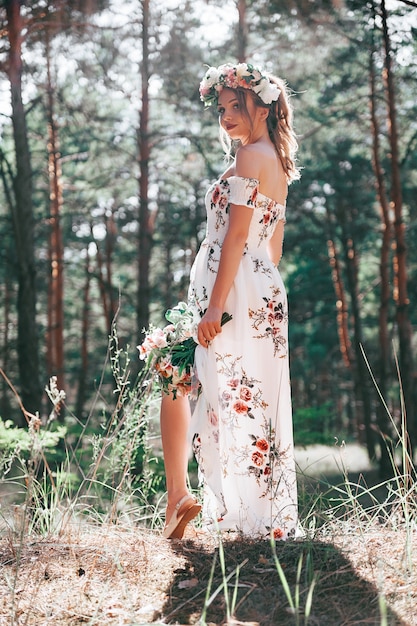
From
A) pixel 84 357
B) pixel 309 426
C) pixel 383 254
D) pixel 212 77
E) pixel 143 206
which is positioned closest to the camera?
pixel 212 77

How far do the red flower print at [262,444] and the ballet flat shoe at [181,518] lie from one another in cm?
39

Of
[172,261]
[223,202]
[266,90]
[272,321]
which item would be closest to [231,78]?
[266,90]

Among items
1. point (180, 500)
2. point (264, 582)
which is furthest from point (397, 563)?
point (180, 500)

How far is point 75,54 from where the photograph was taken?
10336 mm

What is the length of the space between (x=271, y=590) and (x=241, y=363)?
1.10 m

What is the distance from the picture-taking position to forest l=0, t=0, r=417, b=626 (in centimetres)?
254

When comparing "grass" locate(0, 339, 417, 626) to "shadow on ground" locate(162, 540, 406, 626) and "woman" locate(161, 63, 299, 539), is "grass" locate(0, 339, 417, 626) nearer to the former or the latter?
"shadow on ground" locate(162, 540, 406, 626)

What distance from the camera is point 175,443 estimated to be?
332 centimetres

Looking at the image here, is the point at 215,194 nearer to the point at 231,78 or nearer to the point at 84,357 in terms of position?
the point at 231,78

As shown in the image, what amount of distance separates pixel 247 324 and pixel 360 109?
10248 mm

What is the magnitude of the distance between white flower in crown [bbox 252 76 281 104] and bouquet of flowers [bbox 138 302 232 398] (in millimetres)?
1044

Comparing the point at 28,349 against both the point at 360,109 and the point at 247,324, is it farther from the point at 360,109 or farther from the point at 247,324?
the point at 360,109

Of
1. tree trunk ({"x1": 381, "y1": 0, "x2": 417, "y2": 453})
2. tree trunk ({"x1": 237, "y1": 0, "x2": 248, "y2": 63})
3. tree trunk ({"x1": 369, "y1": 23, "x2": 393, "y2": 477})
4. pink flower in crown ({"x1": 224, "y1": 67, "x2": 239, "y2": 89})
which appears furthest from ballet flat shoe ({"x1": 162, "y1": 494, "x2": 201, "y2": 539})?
tree trunk ({"x1": 237, "y1": 0, "x2": 248, "y2": 63})

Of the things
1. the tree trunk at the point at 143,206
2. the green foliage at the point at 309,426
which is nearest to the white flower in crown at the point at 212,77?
the green foliage at the point at 309,426
